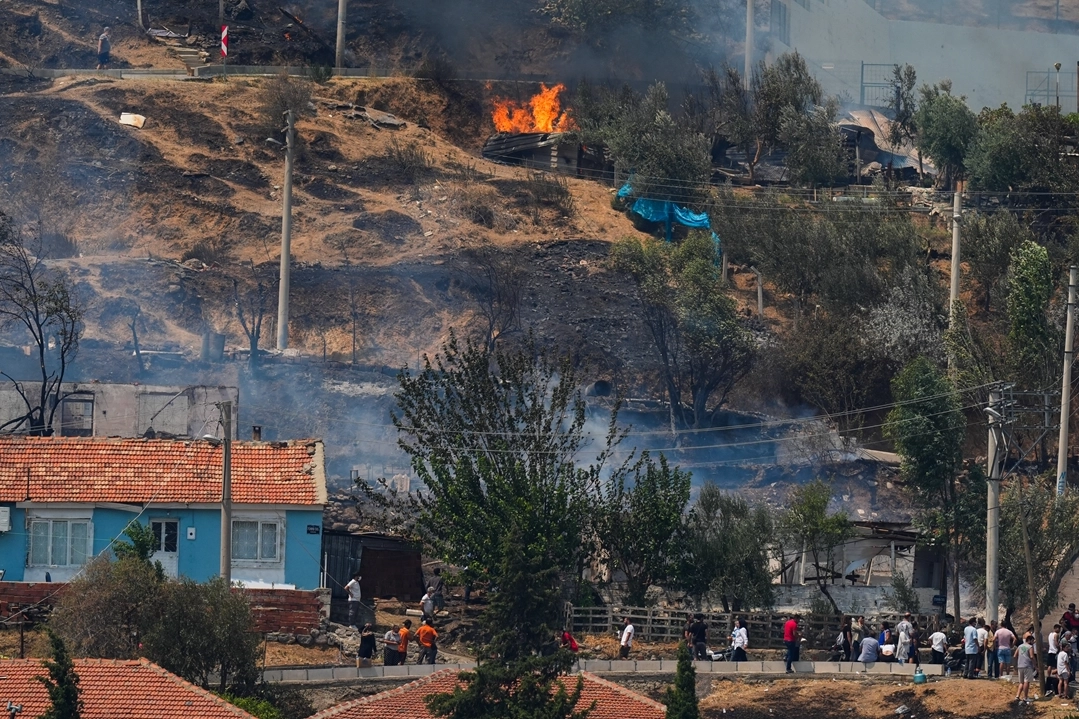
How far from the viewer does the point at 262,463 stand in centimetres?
4412

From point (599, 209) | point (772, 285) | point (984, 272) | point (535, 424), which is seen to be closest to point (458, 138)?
point (599, 209)

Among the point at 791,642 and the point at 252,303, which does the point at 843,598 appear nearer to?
the point at 791,642

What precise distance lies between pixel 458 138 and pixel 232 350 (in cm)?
1843

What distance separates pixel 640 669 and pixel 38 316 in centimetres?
2422

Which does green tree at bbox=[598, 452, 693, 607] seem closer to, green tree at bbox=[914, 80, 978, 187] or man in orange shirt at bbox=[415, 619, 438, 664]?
man in orange shirt at bbox=[415, 619, 438, 664]

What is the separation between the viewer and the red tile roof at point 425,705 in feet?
113

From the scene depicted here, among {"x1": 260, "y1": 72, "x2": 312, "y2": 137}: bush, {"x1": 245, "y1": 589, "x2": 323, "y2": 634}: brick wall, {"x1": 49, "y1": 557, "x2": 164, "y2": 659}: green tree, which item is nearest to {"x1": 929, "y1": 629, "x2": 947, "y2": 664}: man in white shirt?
{"x1": 245, "y1": 589, "x2": 323, "y2": 634}: brick wall

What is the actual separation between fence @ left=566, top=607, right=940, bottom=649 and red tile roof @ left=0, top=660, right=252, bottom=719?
10220mm

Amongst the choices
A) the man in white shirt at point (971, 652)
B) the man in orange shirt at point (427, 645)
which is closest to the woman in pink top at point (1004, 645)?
the man in white shirt at point (971, 652)

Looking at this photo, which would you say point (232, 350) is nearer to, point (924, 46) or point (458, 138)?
point (458, 138)

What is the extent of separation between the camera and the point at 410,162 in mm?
69375

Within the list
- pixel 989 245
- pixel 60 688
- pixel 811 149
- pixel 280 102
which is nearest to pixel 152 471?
pixel 60 688

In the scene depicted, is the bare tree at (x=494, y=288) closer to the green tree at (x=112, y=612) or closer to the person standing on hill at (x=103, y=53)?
the person standing on hill at (x=103, y=53)

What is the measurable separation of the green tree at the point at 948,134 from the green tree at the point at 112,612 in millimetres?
39184
